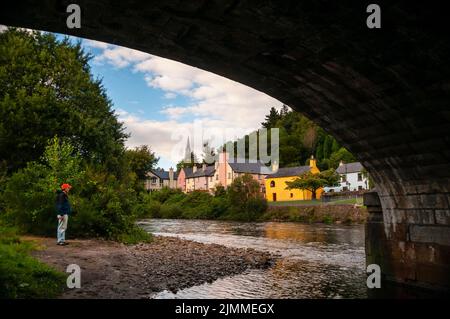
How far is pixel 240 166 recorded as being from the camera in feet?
300

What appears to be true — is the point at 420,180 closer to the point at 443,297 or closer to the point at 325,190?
the point at 443,297

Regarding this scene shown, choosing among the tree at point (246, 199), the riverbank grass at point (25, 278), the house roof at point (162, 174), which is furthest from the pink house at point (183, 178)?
the riverbank grass at point (25, 278)

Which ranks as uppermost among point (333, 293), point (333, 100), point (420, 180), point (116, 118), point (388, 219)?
point (116, 118)

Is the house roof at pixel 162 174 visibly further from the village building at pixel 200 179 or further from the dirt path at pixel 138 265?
the dirt path at pixel 138 265

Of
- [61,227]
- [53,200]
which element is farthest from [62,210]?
[53,200]

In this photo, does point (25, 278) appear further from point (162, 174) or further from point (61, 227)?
point (162, 174)

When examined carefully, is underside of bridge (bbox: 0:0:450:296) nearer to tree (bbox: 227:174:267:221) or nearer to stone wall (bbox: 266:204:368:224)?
stone wall (bbox: 266:204:368:224)

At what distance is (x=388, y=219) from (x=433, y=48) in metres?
6.00

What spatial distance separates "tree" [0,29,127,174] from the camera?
69.1 ft

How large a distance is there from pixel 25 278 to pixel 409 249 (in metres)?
8.78

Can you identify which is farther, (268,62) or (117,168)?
(117,168)

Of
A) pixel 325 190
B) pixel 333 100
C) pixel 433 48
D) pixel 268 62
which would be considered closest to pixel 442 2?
pixel 433 48

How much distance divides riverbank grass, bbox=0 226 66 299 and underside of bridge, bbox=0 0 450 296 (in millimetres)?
4415

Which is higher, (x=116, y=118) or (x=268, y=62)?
(x=116, y=118)
